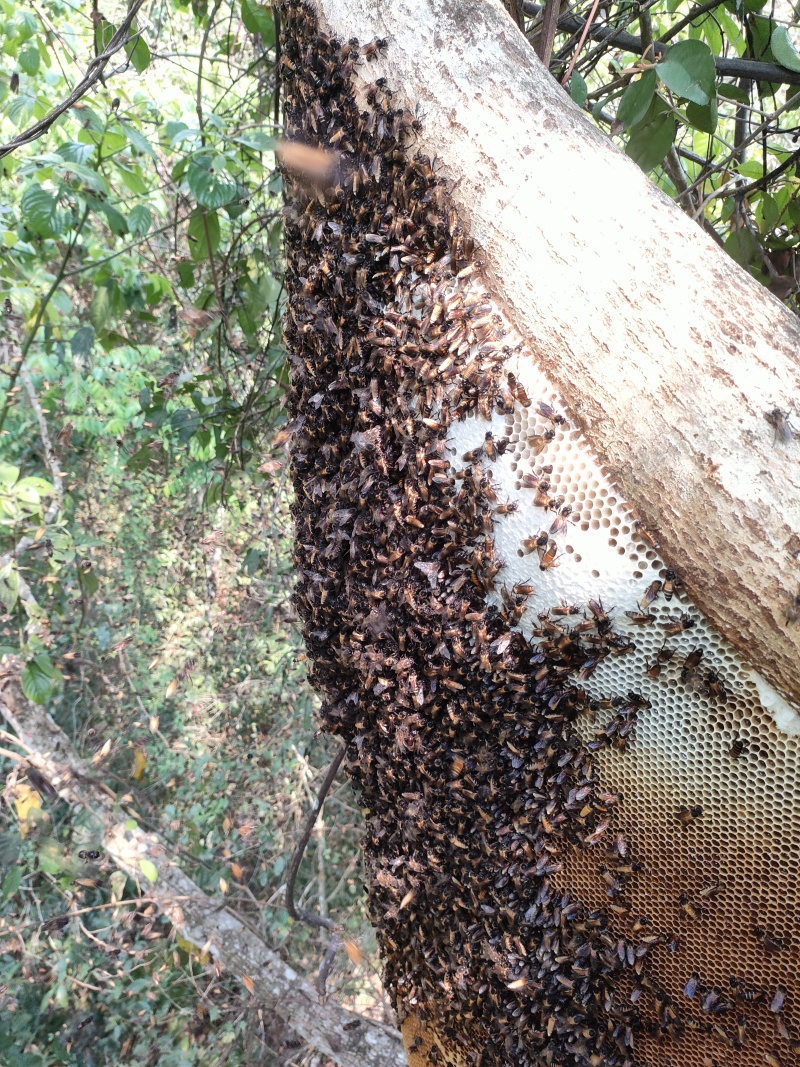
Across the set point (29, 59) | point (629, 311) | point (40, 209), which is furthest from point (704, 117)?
point (29, 59)

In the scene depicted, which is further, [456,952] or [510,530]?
[456,952]

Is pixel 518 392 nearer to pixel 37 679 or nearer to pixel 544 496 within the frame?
pixel 544 496

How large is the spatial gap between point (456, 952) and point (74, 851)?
564 centimetres

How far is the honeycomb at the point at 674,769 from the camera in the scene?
45.1 inches

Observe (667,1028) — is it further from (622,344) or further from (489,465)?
(622,344)

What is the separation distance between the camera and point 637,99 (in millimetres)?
1847

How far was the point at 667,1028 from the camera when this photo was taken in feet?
4.09

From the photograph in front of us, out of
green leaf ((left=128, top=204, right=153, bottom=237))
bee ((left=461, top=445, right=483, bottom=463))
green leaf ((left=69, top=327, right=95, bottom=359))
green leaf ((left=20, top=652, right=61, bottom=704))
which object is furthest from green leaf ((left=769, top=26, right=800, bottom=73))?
green leaf ((left=20, top=652, right=61, bottom=704))

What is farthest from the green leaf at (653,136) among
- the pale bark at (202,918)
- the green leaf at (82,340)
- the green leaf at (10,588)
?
the pale bark at (202,918)

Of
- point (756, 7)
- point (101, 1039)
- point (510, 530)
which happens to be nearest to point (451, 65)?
point (510, 530)

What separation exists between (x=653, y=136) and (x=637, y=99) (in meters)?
0.16

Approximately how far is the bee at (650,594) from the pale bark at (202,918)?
404 cm

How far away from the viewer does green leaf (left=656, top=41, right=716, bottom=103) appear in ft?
5.45

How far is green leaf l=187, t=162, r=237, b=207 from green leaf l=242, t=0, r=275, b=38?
1.80ft
